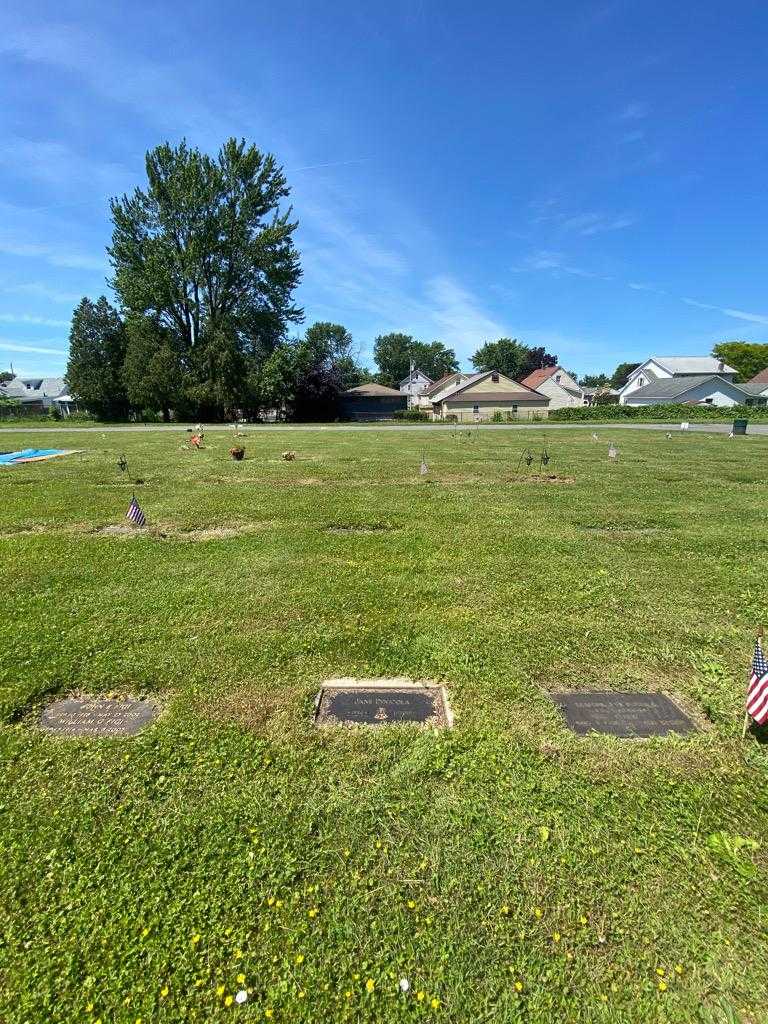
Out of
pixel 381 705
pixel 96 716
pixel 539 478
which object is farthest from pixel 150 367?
pixel 381 705

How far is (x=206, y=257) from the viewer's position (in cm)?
3888

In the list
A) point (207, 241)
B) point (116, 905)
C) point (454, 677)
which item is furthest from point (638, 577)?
point (207, 241)

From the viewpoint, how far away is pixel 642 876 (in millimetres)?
2016

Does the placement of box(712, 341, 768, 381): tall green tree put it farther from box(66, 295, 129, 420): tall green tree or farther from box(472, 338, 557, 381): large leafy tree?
box(66, 295, 129, 420): tall green tree

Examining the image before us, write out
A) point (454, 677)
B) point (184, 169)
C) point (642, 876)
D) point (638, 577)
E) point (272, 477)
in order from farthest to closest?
1. point (184, 169)
2. point (272, 477)
3. point (638, 577)
4. point (454, 677)
5. point (642, 876)

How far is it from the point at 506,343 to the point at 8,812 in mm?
103317

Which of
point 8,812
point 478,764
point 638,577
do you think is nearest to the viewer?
point 8,812

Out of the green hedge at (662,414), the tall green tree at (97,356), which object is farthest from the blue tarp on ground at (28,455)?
the green hedge at (662,414)

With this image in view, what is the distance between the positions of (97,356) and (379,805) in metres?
46.8

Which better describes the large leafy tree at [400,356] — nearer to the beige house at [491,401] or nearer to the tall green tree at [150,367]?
the beige house at [491,401]

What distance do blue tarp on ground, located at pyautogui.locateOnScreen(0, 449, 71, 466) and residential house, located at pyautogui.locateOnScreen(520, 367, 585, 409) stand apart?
5185 centimetres

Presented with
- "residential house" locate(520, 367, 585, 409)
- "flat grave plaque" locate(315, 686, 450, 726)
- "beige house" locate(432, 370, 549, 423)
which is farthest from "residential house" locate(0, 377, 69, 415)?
"flat grave plaque" locate(315, 686, 450, 726)

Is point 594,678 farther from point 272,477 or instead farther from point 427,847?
point 272,477

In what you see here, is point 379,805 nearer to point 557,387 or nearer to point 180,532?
point 180,532
